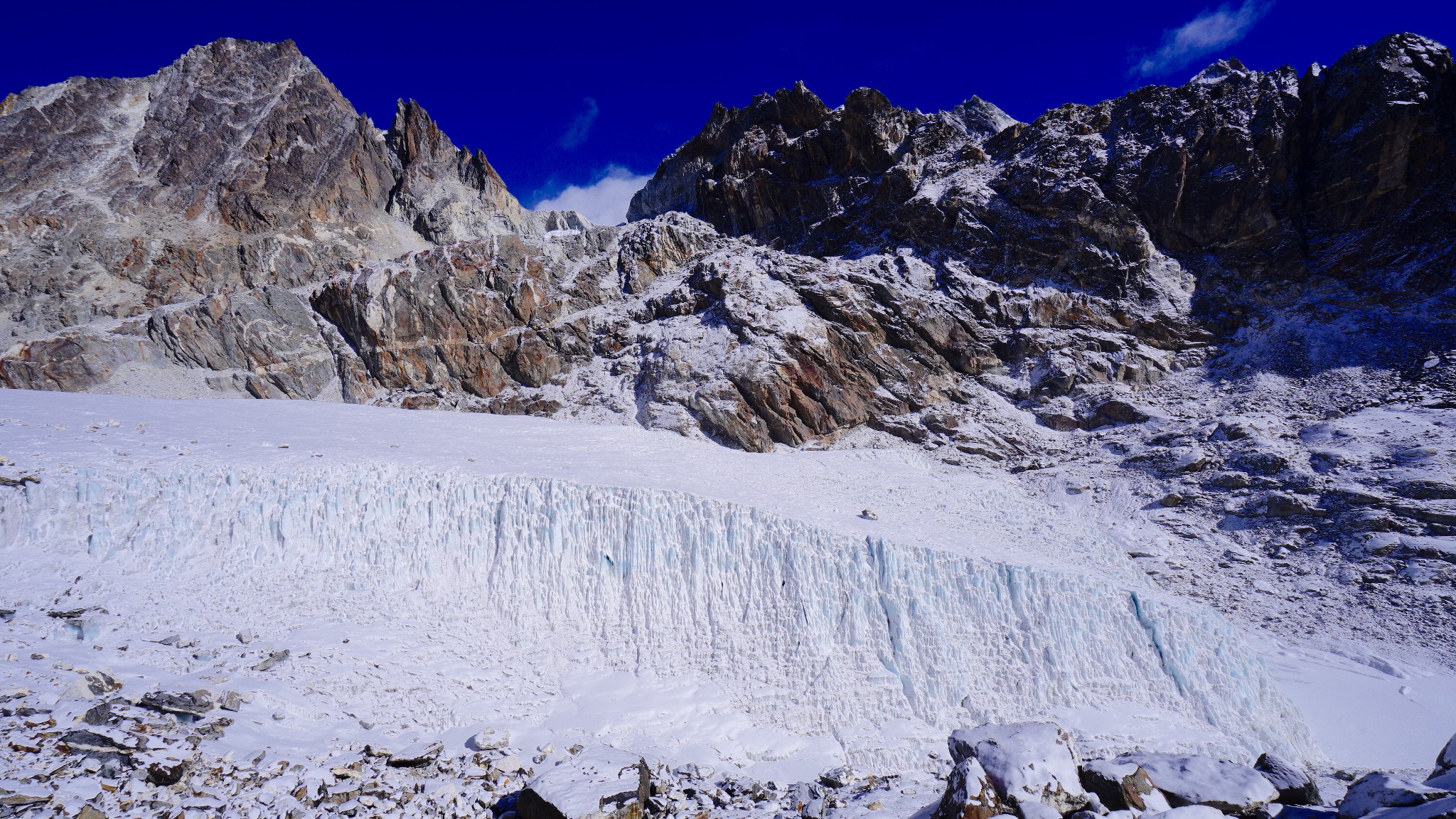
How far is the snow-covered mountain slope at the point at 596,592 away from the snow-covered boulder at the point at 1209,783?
5.88 m

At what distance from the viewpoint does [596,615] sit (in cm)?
1461

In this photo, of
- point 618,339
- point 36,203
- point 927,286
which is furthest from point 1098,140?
point 36,203

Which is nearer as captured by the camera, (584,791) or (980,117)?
(584,791)

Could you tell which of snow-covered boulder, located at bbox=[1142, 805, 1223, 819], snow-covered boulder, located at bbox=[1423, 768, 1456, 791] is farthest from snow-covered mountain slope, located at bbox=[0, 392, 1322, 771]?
snow-covered boulder, located at bbox=[1423, 768, 1456, 791]

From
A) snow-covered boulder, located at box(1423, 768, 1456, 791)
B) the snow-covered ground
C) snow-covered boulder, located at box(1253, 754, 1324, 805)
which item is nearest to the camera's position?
snow-covered boulder, located at box(1423, 768, 1456, 791)

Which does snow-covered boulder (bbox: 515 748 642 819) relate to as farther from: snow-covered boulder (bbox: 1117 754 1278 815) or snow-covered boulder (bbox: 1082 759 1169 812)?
snow-covered boulder (bbox: 1117 754 1278 815)

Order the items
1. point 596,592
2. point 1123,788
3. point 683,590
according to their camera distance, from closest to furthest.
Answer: point 1123,788 < point 596,592 < point 683,590

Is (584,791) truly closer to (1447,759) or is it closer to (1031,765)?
(1031,765)

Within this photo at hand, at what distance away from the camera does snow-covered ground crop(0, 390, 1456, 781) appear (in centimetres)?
1161

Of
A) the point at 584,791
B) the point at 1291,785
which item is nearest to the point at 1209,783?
the point at 1291,785

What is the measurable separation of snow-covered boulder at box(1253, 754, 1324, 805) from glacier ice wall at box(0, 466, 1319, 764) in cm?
596

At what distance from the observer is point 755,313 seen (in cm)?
3228

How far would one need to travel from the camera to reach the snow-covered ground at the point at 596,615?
11609mm

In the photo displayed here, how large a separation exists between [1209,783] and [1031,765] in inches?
88.6
